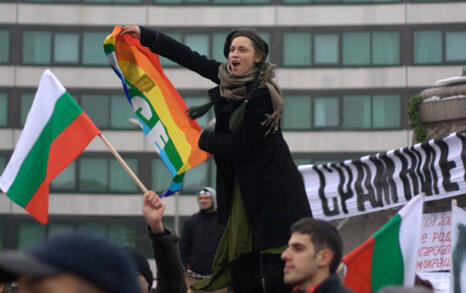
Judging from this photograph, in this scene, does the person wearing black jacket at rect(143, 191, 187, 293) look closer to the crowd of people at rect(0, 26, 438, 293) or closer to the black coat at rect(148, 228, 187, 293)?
the black coat at rect(148, 228, 187, 293)

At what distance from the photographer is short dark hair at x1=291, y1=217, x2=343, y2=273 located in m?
4.89

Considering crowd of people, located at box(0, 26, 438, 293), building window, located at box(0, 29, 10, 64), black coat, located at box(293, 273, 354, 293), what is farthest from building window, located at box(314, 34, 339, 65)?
black coat, located at box(293, 273, 354, 293)

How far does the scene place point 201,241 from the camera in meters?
10.8

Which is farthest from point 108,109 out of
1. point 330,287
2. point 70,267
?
point 70,267

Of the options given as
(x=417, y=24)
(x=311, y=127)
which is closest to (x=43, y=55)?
(x=311, y=127)

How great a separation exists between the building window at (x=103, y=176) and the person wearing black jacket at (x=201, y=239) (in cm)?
3704

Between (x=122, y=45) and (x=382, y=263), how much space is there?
6.70ft

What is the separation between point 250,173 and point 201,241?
5.64 meters

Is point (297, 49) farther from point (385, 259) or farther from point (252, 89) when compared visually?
point (252, 89)

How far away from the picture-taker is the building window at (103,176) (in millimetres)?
48031

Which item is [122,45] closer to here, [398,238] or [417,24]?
[398,238]

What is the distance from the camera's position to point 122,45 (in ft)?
20.6

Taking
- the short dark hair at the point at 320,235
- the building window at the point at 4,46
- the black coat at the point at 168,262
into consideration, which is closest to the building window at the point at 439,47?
the building window at the point at 4,46

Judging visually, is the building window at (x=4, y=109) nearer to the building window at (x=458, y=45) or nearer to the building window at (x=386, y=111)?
the building window at (x=386, y=111)
